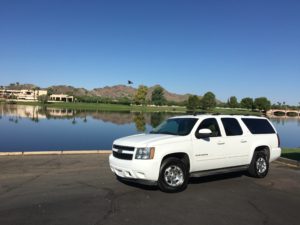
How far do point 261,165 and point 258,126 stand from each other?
4.06ft

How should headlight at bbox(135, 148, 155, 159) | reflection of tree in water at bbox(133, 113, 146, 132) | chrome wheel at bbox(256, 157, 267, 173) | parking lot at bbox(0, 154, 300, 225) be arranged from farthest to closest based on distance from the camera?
reflection of tree in water at bbox(133, 113, 146, 132) < chrome wheel at bbox(256, 157, 267, 173) < headlight at bbox(135, 148, 155, 159) < parking lot at bbox(0, 154, 300, 225)

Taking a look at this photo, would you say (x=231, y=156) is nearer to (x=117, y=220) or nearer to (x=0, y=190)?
(x=117, y=220)

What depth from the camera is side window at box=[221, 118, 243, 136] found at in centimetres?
1058

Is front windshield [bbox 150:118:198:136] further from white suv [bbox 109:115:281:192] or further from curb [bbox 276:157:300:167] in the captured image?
curb [bbox 276:157:300:167]

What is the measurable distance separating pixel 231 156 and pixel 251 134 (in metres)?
1.27

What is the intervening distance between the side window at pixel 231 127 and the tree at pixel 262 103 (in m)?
183

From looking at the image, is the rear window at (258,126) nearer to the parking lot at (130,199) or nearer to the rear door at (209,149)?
the parking lot at (130,199)

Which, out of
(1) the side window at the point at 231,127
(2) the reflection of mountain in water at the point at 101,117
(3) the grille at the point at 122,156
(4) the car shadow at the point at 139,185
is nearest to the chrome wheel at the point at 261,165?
(1) the side window at the point at 231,127

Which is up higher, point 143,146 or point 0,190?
point 143,146

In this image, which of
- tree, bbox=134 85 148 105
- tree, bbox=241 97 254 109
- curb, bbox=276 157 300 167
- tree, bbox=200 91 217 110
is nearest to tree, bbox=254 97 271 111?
tree, bbox=241 97 254 109

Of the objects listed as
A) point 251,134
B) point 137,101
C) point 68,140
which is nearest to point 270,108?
point 137,101

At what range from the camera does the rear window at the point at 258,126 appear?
37.3 feet

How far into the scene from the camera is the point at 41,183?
9.36 metres

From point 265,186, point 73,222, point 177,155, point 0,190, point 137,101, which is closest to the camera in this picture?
point 73,222
